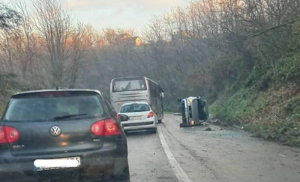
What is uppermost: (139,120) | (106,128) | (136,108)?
(136,108)

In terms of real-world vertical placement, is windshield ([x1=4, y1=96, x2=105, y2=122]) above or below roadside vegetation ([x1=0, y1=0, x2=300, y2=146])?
below

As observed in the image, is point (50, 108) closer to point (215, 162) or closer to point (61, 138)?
point (61, 138)

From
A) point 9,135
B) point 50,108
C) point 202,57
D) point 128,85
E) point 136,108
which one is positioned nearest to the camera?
point 9,135

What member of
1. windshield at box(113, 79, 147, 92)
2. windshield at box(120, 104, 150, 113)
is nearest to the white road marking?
windshield at box(120, 104, 150, 113)

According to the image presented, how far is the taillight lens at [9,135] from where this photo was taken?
6527mm

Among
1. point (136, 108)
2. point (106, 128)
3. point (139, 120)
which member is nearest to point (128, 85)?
point (136, 108)

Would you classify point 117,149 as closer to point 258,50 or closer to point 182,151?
point 182,151

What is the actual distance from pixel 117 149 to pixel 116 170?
1.00 feet

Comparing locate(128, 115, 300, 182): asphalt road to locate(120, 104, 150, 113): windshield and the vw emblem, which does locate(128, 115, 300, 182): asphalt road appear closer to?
the vw emblem

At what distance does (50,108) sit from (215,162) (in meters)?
5.85

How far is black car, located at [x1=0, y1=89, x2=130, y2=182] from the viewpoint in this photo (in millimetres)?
6504

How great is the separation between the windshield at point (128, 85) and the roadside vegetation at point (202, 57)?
640 cm

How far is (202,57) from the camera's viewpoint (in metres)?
61.1

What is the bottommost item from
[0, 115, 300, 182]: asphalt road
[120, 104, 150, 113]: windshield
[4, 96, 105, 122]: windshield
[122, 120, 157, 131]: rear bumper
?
[0, 115, 300, 182]: asphalt road
